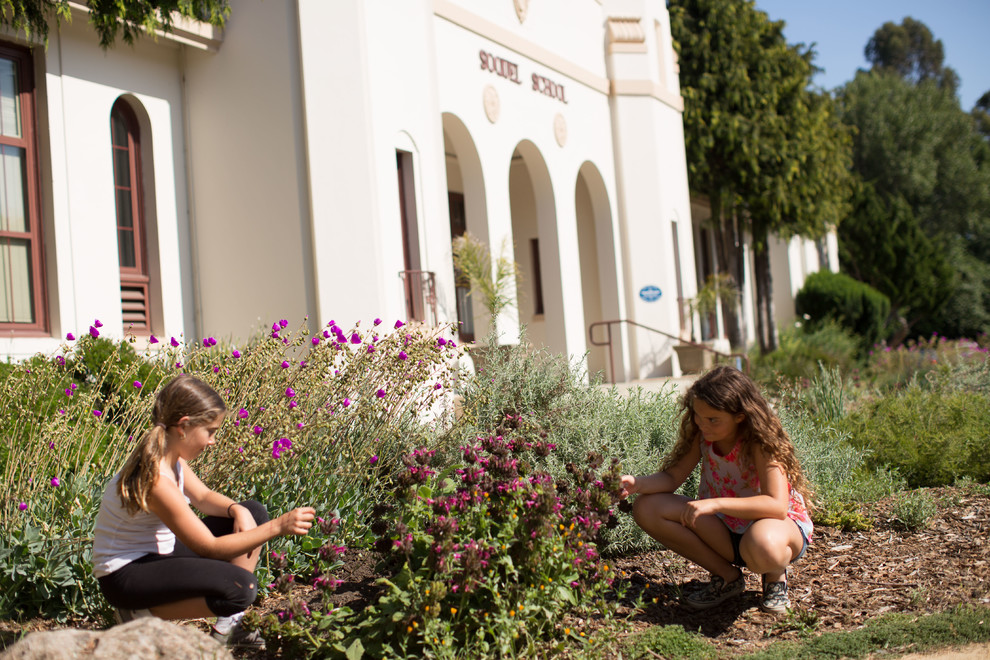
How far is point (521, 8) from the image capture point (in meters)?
12.1

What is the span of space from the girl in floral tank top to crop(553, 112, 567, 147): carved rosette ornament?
360 inches

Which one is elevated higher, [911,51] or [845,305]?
[911,51]

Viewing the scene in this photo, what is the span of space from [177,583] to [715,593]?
228 centimetres

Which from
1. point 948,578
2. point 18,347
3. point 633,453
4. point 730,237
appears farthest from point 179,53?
point 730,237

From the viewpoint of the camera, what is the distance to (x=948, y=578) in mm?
4285

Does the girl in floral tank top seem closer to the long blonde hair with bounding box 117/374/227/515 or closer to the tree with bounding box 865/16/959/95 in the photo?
the long blonde hair with bounding box 117/374/227/515

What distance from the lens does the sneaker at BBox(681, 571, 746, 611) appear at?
3.94 metres

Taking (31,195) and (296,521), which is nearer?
(296,521)

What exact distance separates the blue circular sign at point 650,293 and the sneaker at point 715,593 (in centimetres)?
1028

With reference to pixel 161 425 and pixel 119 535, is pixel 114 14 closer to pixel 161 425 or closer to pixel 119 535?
pixel 161 425

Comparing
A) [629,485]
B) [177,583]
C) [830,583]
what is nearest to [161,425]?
[177,583]

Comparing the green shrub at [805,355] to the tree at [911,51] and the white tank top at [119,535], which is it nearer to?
the white tank top at [119,535]

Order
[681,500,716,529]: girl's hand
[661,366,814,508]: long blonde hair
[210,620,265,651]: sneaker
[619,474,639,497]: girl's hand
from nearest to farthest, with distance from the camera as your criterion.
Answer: [210,620,265,651]: sneaker < [681,500,716,529]: girl's hand < [661,366,814,508]: long blonde hair < [619,474,639,497]: girl's hand

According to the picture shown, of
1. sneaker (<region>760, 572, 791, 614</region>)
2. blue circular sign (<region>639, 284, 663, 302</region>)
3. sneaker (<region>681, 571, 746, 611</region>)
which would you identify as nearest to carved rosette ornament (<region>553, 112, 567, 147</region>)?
blue circular sign (<region>639, 284, 663, 302</region>)
